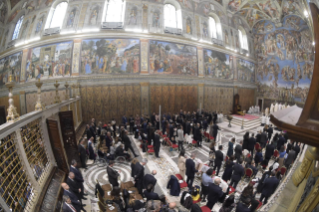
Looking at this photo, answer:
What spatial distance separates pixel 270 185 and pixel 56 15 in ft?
65.3

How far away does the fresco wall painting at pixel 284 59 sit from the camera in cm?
1850

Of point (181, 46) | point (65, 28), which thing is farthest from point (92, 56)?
point (181, 46)

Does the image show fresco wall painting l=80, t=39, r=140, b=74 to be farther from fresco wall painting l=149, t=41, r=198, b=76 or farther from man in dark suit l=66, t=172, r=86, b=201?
man in dark suit l=66, t=172, r=86, b=201

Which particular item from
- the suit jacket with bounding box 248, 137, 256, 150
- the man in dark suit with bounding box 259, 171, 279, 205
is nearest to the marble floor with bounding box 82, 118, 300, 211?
the man in dark suit with bounding box 259, 171, 279, 205

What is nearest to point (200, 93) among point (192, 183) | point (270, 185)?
point (192, 183)

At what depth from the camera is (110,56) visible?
45.1ft

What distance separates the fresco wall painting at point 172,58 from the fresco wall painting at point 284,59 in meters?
13.3

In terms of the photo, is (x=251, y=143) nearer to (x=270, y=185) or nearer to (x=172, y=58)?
(x=270, y=185)

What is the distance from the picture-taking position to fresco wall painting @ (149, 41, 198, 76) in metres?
14.8

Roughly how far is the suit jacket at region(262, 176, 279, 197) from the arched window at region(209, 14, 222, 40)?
17485 mm

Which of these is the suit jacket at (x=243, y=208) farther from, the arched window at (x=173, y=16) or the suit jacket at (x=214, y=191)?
the arched window at (x=173, y=16)

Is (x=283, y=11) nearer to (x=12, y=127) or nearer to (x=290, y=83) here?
(x=290, y=83)

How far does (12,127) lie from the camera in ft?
10.8

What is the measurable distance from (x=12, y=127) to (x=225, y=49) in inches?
810
